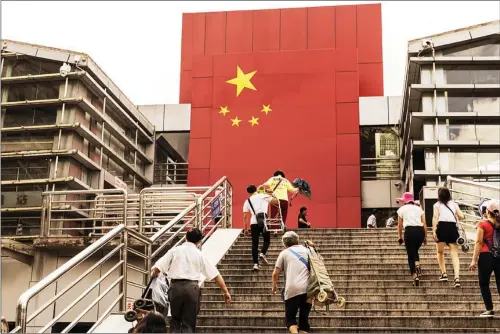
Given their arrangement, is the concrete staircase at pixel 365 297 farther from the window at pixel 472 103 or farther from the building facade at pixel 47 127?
the window at pixel 472 103

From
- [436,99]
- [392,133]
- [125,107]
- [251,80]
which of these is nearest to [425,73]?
[436,99]

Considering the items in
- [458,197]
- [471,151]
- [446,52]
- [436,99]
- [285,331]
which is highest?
[446,52]

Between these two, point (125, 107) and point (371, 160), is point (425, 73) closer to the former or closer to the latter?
point (371, 160)

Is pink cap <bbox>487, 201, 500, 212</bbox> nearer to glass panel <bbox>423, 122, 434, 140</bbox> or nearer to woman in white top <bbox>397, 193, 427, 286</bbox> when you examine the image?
woman in white top <bbox>397, 193, 427, 286</bbox>

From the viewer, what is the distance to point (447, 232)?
11852 mm

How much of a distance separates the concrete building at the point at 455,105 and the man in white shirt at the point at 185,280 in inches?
558

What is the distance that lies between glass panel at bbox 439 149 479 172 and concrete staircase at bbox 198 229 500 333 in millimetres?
8106

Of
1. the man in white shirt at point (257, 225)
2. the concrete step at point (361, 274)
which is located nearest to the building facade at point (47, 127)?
the man in white shirt at point (257, 225)

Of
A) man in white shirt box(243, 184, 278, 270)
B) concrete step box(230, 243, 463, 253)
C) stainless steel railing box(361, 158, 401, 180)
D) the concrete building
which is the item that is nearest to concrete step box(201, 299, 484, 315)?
man in white shirt box(243, 184, 278, 270)

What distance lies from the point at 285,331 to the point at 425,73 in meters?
14.8

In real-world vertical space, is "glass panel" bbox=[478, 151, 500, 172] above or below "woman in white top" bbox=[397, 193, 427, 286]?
above

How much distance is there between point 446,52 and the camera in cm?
2316

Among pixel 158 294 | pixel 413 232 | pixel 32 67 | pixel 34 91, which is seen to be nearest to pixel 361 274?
pixel 413 232

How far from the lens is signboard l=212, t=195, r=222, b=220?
1703 cm
